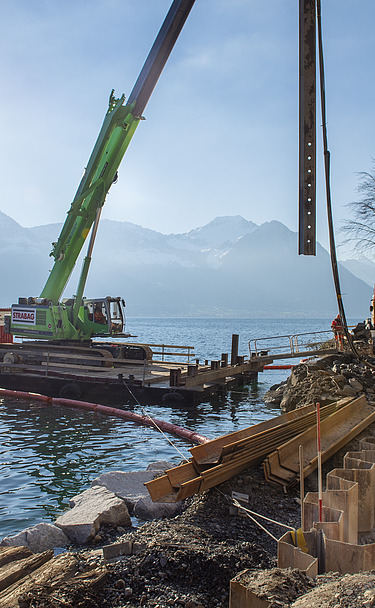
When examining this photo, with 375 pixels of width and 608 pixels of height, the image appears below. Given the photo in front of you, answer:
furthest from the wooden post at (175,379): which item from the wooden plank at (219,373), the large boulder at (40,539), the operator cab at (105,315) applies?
the large boulder at (40,539)

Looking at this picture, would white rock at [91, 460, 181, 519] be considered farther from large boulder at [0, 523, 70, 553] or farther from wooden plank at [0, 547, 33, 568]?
wooden plank at [0, 547, 33, 568]

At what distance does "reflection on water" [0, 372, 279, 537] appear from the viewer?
8.66 metres

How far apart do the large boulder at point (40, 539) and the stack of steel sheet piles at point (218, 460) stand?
1396mm

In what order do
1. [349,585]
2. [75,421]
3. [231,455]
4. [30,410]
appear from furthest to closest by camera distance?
1. [30,410]
2. [75,421]
3. [231,455]
4. [349,585]

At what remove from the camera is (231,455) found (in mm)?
7207

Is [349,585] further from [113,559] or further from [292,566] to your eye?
[113,559]

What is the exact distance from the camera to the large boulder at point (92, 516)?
664cm

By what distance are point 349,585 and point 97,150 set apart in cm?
1982

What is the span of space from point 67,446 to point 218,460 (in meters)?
6.38

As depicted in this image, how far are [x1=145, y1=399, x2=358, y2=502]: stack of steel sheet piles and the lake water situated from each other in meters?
2.54

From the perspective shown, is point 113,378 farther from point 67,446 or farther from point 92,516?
point 92,516

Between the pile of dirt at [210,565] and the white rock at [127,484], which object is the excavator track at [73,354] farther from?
the pile of dirt at [210,565]

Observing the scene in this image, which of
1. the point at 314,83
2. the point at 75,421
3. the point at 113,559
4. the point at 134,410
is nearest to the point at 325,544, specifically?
the point at 113,559

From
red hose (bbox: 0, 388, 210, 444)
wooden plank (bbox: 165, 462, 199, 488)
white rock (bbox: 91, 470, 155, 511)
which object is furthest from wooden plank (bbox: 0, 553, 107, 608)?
red hose (bbox: 0, 388, 210, 444)
